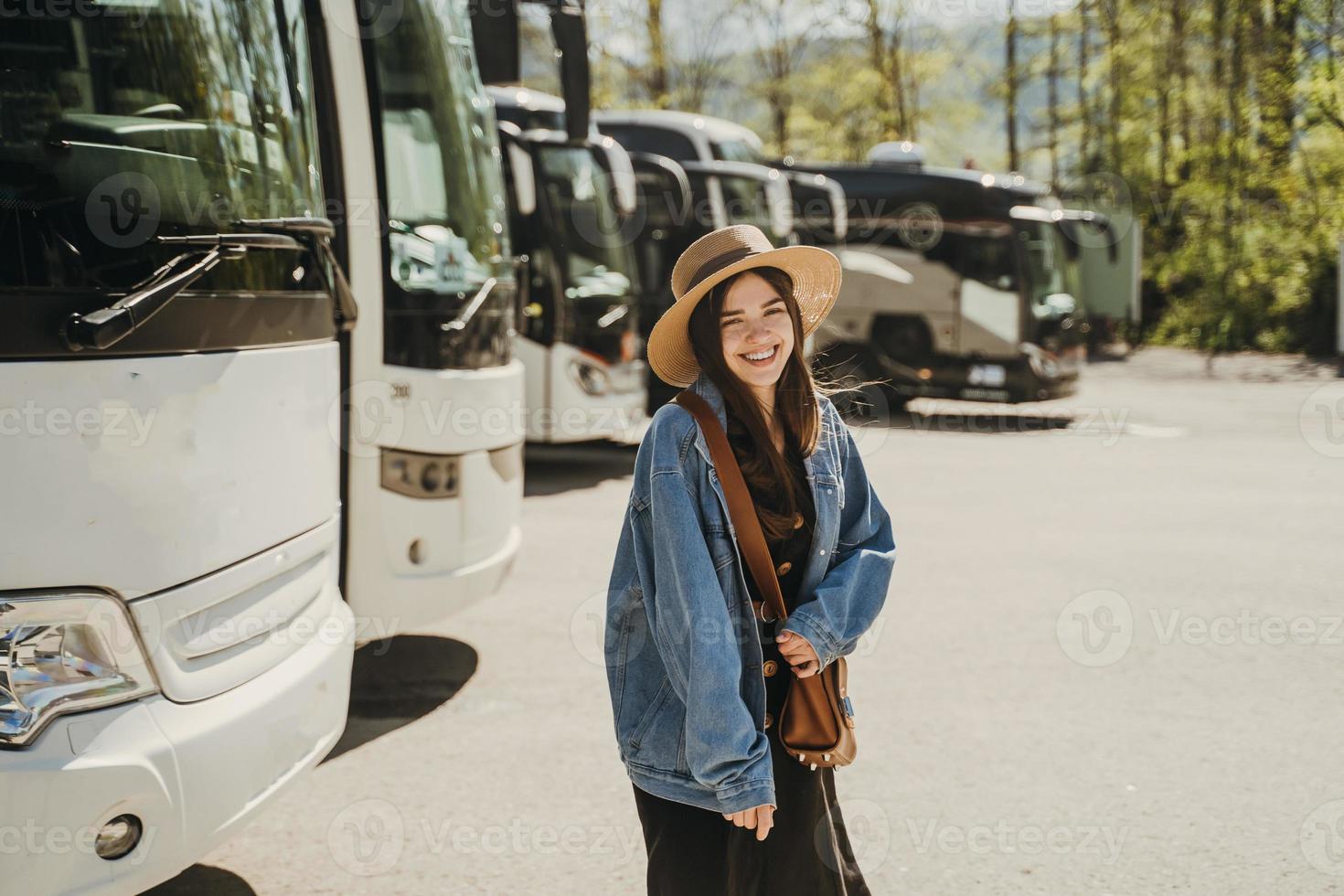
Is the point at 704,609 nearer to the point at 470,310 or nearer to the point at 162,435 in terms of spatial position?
the point at 162,435

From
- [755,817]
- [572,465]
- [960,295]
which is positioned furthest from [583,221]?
[755,817]

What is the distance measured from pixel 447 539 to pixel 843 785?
1.73 m

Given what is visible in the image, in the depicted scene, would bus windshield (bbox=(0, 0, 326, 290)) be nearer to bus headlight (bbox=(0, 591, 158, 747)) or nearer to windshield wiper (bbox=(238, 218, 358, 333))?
windshield wiper (bbox=(238, 218, 358, 333))

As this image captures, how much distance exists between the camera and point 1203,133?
30.7 m

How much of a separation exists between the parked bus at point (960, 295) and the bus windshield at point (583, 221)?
193 inches

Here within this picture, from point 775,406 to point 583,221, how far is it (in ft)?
28.1

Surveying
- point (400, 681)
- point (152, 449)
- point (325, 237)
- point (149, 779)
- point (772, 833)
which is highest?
point (325, 237)

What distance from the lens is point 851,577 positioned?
254cm

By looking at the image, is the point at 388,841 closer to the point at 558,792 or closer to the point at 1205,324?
the point at 558,792

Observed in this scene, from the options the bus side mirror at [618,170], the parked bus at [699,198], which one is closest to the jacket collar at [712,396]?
the bus side mirror at [618,170]

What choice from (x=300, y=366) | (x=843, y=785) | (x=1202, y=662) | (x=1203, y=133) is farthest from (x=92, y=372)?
(x=1203, y=133)

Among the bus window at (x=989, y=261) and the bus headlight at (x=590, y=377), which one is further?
the bus window at (x=989, y=261)

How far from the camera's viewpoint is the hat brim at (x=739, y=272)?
255 centimetres

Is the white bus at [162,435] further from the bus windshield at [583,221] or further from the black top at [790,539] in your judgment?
the bus windshield at [583,221]
